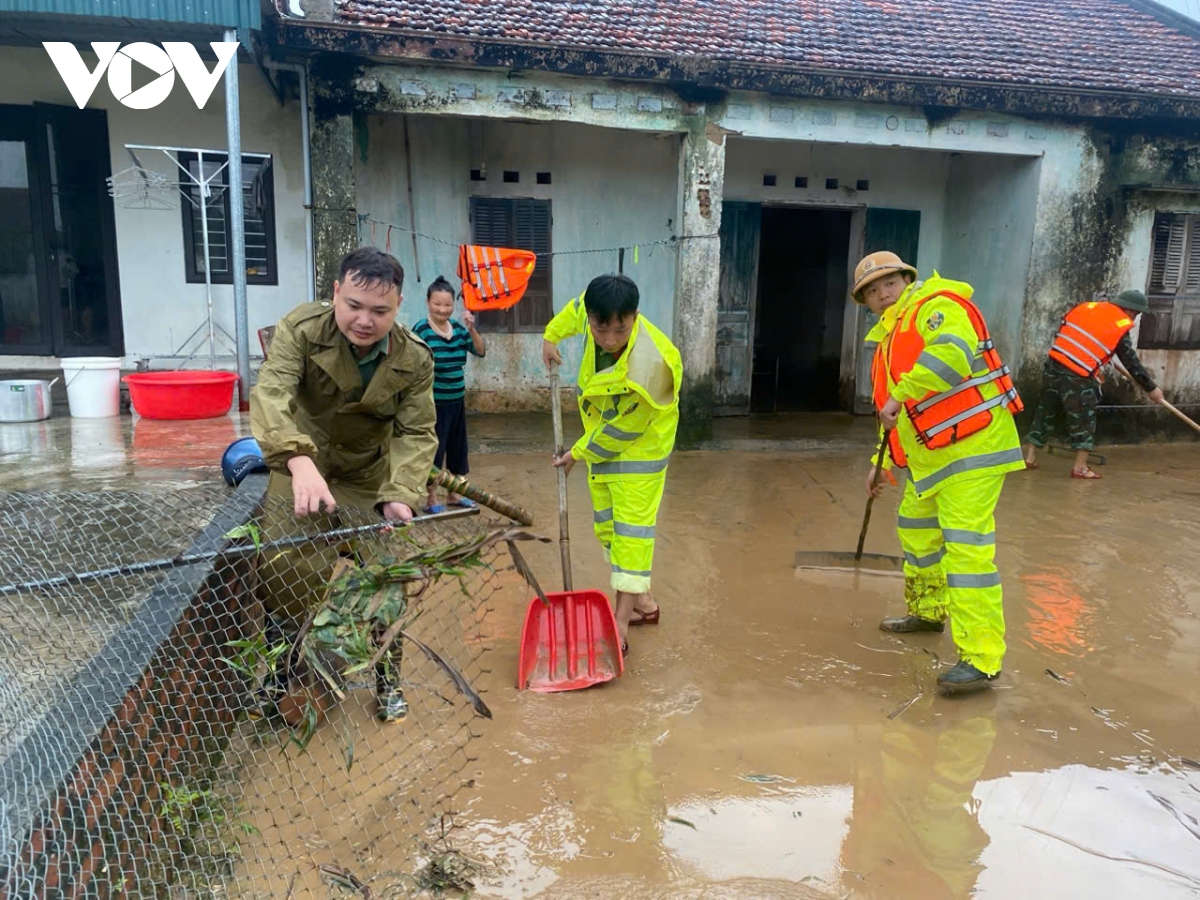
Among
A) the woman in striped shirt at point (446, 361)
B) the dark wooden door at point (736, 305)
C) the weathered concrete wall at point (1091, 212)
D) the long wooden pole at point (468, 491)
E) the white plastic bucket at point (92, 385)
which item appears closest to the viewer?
the long wooden pole at point (468, 491)

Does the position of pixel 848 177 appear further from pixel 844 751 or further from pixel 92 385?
pixel 844 751

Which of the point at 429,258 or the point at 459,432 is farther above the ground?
the point at 429,258

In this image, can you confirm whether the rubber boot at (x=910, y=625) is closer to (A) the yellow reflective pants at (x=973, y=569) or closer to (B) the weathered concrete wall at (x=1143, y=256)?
(A) the yellow reflective pants at (x=973, y=569)

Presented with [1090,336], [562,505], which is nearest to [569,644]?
[562,505]

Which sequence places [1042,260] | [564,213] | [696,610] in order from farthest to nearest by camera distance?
[564,213] → [1042,260] → [696,610]

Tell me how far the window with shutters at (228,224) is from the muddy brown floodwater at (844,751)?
187 inches

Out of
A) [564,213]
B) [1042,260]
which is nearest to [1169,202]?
[1042,260]

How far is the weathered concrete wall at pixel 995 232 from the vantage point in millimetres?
8359

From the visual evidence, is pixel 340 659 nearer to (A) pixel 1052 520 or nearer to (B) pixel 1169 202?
(A) pixel 1052 520

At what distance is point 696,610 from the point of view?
13.4 feet

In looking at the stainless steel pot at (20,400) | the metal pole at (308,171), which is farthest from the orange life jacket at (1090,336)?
the stainless steel pot at (20,400)

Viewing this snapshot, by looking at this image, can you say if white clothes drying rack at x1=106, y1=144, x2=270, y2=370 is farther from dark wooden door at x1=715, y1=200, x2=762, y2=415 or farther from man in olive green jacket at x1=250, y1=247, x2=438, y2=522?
man in olive green jacket at x1=250, y1=247, x2=438, y2=522

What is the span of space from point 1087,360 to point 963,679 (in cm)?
487

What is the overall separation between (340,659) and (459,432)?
2941 mm
